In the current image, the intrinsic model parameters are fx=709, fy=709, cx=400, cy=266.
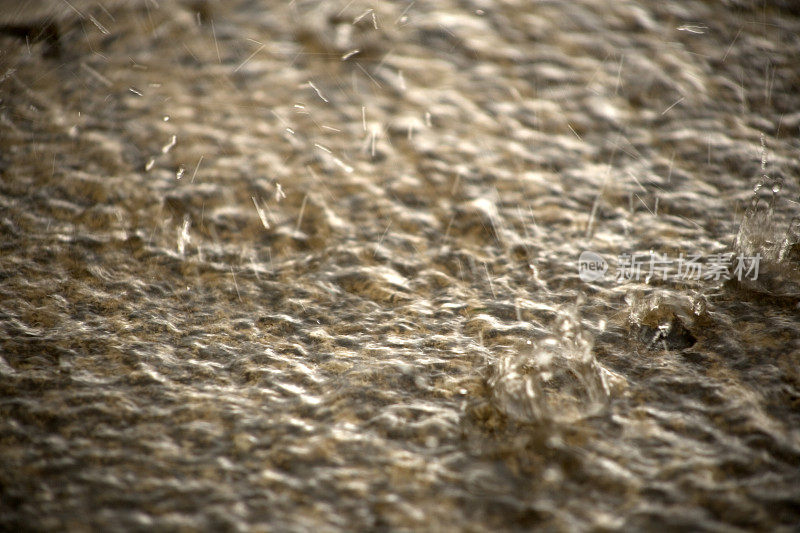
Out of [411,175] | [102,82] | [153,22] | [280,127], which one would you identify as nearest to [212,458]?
[411,175]

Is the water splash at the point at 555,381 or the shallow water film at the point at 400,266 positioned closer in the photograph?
the shallow water film at the point at 400,266

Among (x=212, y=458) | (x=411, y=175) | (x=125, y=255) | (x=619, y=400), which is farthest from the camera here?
(x=411, y=175)

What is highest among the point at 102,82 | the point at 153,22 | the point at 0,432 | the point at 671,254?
the point at 153,22

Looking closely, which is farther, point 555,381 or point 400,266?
point 400,266

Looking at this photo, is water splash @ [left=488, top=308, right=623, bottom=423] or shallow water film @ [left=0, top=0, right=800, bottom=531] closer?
shallow water film @ [left=0, top=0, right=800, bottom=531]

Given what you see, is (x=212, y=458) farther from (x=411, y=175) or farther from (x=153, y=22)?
(x=153, y=22)

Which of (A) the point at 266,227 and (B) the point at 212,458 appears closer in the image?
(B) the point at 212,458

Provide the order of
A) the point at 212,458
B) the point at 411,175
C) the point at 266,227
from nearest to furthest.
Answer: the point at 212,458 → the point at 266,227 → the point at 411,175

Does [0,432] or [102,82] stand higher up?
[102,82]
